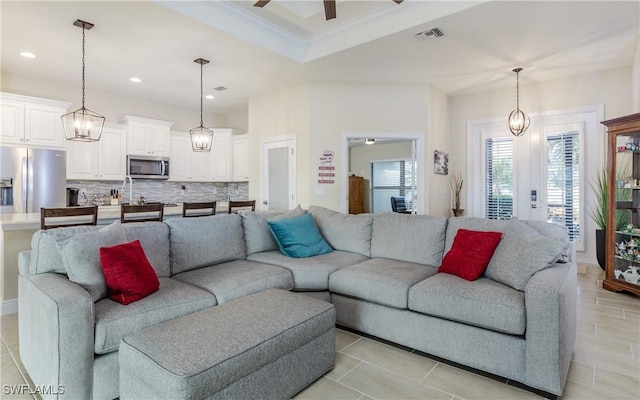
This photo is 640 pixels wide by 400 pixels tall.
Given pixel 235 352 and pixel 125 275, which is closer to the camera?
pixel 235 352

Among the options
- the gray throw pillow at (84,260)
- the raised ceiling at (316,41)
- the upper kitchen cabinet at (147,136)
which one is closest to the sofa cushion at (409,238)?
the raised ceiling at (316,41)

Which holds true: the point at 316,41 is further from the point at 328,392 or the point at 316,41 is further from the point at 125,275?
the point at 328,392

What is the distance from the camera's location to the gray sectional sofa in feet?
5.98

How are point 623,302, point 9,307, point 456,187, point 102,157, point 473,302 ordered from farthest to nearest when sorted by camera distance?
point 456,187, point 102,157, point 623,302, point 9,307, point 473,302

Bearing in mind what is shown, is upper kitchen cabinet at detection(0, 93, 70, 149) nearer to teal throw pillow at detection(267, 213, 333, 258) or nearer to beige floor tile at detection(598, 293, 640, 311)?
teal throw pillow at detection(267, 213, 333, 258)

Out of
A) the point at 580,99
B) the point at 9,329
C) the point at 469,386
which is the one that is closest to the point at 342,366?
the point at 469,386

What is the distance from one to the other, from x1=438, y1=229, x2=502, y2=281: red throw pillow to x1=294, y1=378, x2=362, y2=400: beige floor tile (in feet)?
3.83

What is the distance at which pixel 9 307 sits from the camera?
10.5 feet

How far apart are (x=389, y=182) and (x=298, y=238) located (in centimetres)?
756

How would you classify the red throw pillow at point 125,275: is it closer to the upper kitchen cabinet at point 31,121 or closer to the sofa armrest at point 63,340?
the sofa armrest at point 63,340

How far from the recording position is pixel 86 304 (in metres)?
1.78

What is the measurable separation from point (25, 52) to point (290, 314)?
16.5 ft

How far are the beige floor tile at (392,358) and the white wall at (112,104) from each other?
19.7ft

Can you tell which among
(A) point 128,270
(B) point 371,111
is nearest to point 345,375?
(A) point 128,270
